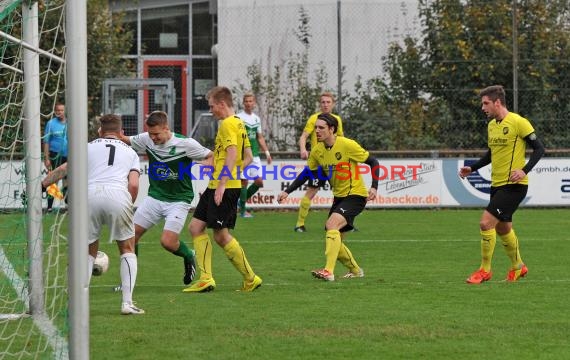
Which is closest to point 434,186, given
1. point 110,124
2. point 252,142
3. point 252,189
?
point 252,189

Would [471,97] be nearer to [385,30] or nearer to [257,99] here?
[385,30]

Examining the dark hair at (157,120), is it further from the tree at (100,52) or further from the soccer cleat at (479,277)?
the tree at (100,52)

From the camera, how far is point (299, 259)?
13508mm

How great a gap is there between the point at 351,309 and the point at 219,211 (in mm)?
1791

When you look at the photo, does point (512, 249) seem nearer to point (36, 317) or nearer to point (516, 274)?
point (516, 274)

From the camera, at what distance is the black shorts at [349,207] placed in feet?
38.0

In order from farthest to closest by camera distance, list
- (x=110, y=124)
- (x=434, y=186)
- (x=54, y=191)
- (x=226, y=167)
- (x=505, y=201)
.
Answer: (x=434, y=186) → (x=505, y=201) → (x=226, y=167) → (x=110, y=124) → (x=54, y=191)

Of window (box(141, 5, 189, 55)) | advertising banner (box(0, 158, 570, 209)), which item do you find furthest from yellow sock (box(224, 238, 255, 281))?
window (box(141, 5, 189, 55))

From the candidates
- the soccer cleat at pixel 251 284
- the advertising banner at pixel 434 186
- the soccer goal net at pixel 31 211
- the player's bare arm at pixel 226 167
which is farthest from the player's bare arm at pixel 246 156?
the advertising banner at pixel 434 186

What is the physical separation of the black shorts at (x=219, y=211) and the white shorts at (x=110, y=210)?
1.29 m

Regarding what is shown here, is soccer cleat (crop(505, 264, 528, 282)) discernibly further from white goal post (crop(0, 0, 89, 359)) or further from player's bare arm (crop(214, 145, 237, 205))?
white goal post (crop(0, 0, 89, 359))

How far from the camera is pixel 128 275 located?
9.18 metres

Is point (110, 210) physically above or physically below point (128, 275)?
above

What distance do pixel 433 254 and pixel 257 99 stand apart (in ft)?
30.4
